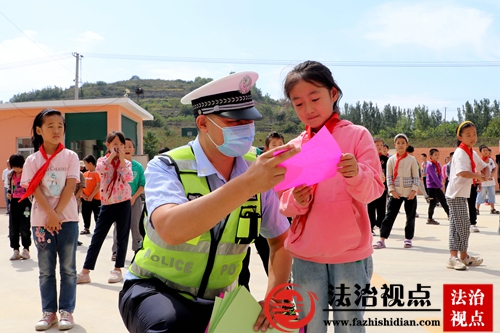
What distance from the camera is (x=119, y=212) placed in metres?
5.74

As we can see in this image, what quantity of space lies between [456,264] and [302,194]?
429 cm

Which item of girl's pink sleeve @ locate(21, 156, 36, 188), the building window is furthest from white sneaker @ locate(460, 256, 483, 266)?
the building window

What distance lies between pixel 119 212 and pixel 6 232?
662 centimetres

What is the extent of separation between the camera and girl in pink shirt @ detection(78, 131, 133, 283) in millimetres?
5508

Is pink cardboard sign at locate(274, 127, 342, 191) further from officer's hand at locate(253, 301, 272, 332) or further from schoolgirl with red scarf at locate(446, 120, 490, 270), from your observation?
schoolgirl with red scarf at locate(446, 120, 490, 270)

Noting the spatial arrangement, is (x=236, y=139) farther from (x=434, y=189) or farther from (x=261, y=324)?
(x=434, y=189)

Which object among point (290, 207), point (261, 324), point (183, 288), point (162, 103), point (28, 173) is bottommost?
point (261, 324)

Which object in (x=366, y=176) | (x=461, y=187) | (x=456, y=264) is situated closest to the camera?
(x=366, y=176)

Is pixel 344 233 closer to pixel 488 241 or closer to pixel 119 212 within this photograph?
pixel 119 212

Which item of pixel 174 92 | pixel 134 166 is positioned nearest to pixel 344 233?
pixel 134 166

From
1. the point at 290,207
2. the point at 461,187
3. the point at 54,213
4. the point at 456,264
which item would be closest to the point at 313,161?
the point at 290,207

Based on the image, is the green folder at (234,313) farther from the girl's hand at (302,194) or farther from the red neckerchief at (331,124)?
the red neckerchief at (331,124)

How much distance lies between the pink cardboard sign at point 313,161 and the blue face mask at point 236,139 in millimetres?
282

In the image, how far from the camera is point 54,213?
148 inches
